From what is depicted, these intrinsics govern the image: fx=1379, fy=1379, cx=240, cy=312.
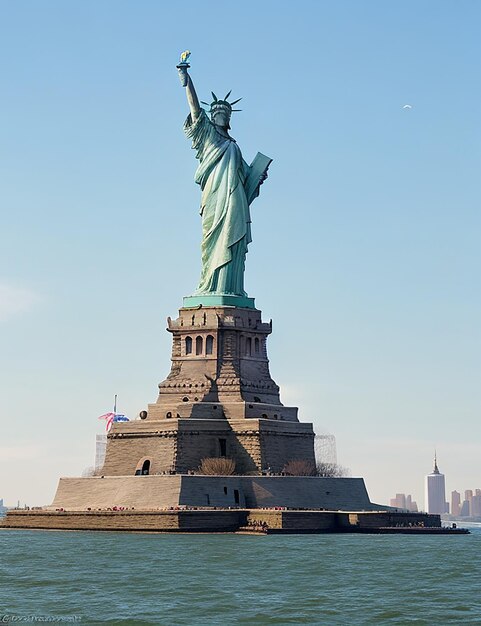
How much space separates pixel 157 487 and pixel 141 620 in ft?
155

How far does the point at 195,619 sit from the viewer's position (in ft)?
155

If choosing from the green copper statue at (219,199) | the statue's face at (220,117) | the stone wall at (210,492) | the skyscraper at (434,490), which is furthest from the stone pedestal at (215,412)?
the skyscraper at (434,490)

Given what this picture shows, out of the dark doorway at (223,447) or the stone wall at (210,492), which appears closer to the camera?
the stone wall at (210,492)

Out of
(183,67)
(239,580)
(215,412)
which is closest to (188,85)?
(183,67)

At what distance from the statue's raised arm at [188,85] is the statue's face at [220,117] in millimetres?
1775

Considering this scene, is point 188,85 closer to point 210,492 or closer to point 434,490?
point 210,492

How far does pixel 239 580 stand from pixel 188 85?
5493 cm

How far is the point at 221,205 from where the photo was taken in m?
106

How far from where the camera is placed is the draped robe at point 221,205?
106 m

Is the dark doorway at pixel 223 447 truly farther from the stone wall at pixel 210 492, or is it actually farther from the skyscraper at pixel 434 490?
the skyscraper at pixel 434 490

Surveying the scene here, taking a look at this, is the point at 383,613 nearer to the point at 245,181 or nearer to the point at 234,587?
the point at 234,587

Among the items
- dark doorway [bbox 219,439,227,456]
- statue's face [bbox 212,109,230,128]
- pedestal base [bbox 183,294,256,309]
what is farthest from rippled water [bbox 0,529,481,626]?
statue's face [bbox 212,109,230,128]

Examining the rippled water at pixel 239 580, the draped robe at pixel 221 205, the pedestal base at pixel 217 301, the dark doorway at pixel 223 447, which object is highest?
the draped robe at pixel 221 205

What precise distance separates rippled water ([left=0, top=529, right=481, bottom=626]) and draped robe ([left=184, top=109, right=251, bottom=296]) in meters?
27.7
